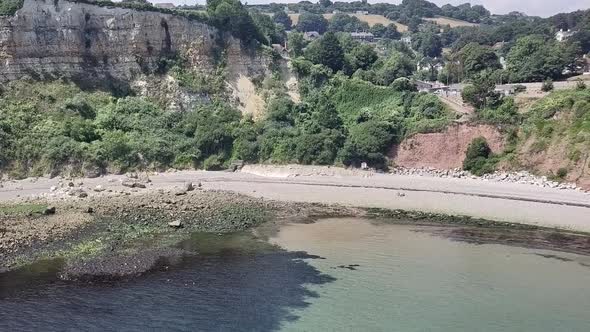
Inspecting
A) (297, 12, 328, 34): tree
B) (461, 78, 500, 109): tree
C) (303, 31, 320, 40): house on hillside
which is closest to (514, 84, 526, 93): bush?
(461, 78, 500, 109): tree

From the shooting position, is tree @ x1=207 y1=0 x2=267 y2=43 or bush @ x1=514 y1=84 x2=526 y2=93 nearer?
bush @ x1=514 y1=84 x2=526 y2=93

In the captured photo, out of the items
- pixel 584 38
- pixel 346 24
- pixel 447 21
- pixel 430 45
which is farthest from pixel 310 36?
pixel 447 21

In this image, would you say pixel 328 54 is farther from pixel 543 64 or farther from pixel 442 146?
pixel 543 64

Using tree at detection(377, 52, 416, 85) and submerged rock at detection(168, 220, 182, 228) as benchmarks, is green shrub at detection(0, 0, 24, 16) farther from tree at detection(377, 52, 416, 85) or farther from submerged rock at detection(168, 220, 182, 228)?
tree at detection(377, 52, 416, 85)

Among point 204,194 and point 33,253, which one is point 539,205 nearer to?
point 204,194

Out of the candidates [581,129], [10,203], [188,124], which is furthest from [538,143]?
[10,203]

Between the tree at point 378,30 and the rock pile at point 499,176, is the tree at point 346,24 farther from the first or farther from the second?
the rock pile at point 499,176
